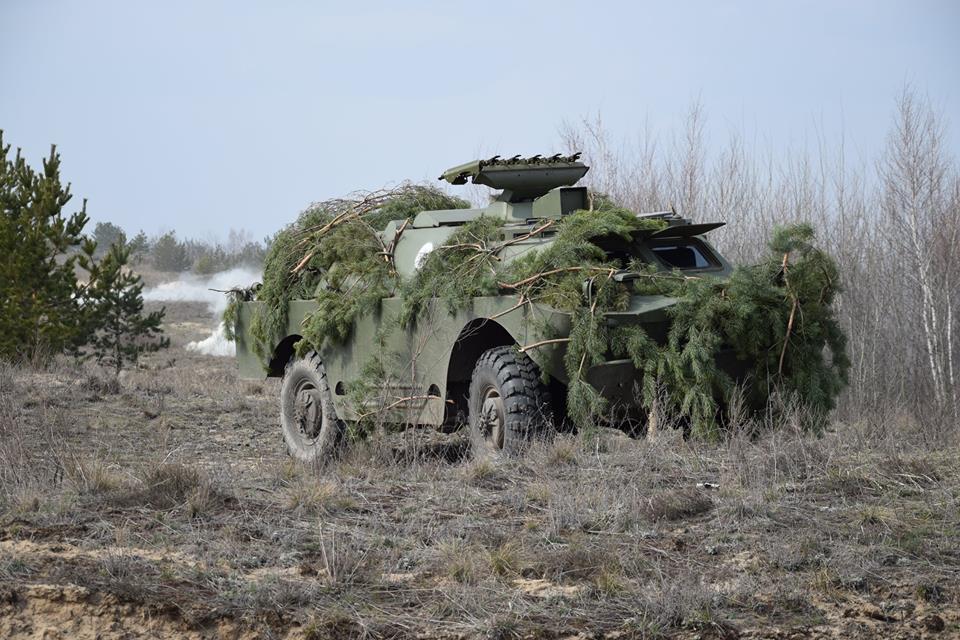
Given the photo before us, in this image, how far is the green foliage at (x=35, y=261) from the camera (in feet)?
61.2

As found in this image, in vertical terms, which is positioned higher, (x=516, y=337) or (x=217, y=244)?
(x=217, y=244)

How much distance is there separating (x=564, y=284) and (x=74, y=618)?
402 cm

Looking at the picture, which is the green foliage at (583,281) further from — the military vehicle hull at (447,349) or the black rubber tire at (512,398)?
the black rubber tire at (512,398)

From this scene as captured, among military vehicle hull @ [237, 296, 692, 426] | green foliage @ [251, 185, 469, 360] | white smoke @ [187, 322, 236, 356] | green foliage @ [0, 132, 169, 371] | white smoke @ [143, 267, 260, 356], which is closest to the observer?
military vehicle hull @ [237, 296, 692, 426]

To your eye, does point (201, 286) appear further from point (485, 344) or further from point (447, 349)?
point (447, 349)

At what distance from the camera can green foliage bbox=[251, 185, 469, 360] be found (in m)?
9.83

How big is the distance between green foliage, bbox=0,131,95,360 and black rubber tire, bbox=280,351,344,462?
8712mm

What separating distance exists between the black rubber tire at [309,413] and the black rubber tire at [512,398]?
6.38 feet

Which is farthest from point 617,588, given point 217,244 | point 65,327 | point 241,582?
point 217,244

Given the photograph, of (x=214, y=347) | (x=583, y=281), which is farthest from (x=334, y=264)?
(x=214, y=347)

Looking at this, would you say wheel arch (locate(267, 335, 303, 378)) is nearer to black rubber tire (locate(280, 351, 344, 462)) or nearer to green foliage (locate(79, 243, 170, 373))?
black rubber tire (locate(280, 351, 344, 462))

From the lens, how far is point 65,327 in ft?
63.2

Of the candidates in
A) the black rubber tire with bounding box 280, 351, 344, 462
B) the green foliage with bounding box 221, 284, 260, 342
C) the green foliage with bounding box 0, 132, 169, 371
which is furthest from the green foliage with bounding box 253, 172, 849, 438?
the green foliage with bounding box 0, 132, 169, 371

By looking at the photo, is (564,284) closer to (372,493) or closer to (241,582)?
(372,493)
